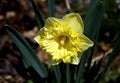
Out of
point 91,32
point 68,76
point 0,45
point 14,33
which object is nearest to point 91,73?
point 68,76

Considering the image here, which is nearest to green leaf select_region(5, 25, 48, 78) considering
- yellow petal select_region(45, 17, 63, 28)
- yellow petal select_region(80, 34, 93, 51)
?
yellow petal select_region(45, 17, 63, 28)

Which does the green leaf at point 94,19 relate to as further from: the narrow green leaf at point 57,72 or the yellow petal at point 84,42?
the narrow green leaf at point 57,72

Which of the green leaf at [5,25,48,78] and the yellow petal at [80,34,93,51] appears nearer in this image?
the yellow petal at [80,34,93,51]

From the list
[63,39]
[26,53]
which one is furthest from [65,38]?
[26,53]

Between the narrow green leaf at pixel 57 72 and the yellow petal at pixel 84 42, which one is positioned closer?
the yellow petal at pixel 84 42

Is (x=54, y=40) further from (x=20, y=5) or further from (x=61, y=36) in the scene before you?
(x=20, y=5)

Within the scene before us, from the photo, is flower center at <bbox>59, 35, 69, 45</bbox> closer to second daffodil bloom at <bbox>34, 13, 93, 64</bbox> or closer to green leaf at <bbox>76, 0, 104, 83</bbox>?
second daffodil bloom at <bbox>34, 13, 93, 64</bbox>

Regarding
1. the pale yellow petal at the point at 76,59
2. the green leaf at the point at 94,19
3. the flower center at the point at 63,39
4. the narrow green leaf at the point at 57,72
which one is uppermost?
the green leaf at the point at 94,19

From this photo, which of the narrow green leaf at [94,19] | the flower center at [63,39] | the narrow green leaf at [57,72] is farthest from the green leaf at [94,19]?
the narrow green leaf at [57,72]
